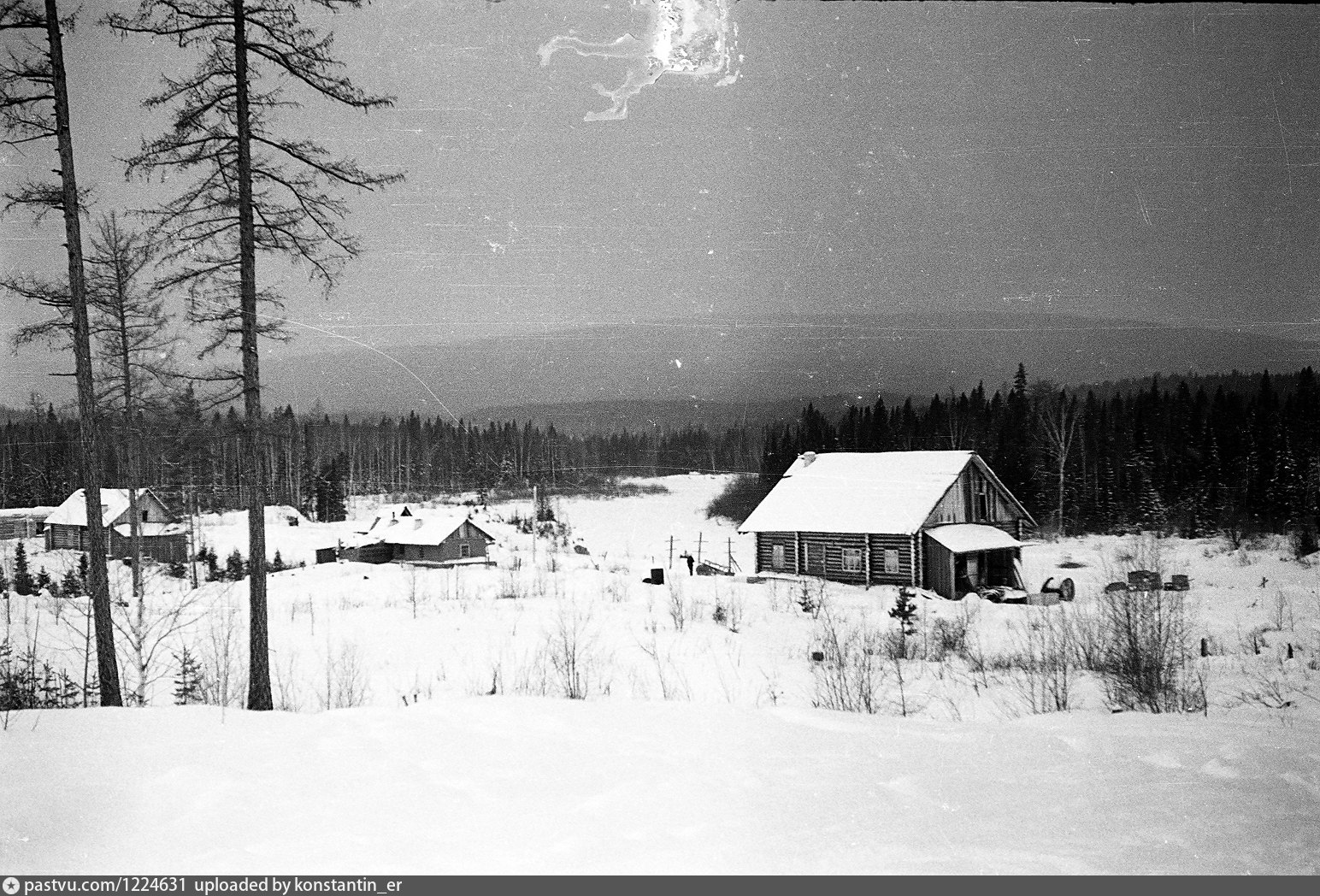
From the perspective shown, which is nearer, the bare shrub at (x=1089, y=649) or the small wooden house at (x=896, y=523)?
the bare shrub at (x=1089, y=649)

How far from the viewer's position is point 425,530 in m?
30.1

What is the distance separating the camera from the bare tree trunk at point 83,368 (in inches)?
295

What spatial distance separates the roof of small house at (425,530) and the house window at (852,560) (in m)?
16.2

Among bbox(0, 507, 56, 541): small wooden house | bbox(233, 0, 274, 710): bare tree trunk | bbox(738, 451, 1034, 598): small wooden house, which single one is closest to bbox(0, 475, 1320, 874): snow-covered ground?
bbox(233, 0, 274, 710): bare tree trunk

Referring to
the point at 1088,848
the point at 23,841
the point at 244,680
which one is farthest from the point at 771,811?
the point at 244,680

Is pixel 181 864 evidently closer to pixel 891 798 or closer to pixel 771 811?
pixel 771 811

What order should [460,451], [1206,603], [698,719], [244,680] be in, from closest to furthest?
1. [698,719]
2. [244,680]
3. [1206,603]
4. [460,451]

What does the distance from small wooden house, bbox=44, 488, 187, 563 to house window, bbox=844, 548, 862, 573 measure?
21916mm

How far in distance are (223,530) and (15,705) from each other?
32.0 meters

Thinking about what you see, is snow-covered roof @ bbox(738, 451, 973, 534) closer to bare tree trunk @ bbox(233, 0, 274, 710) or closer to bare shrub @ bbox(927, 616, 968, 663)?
bare shrub @ bbox(927, 616, 968, 663)

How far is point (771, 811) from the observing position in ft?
12.1

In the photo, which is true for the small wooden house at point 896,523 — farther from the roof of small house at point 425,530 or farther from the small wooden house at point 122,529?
the small wooden house at point 122,529

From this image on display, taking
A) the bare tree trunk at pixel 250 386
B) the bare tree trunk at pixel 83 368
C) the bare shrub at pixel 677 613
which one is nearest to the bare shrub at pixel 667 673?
the bare shrub at pixel 677 613

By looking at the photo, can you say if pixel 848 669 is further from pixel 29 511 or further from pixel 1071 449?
pixel 29 511
